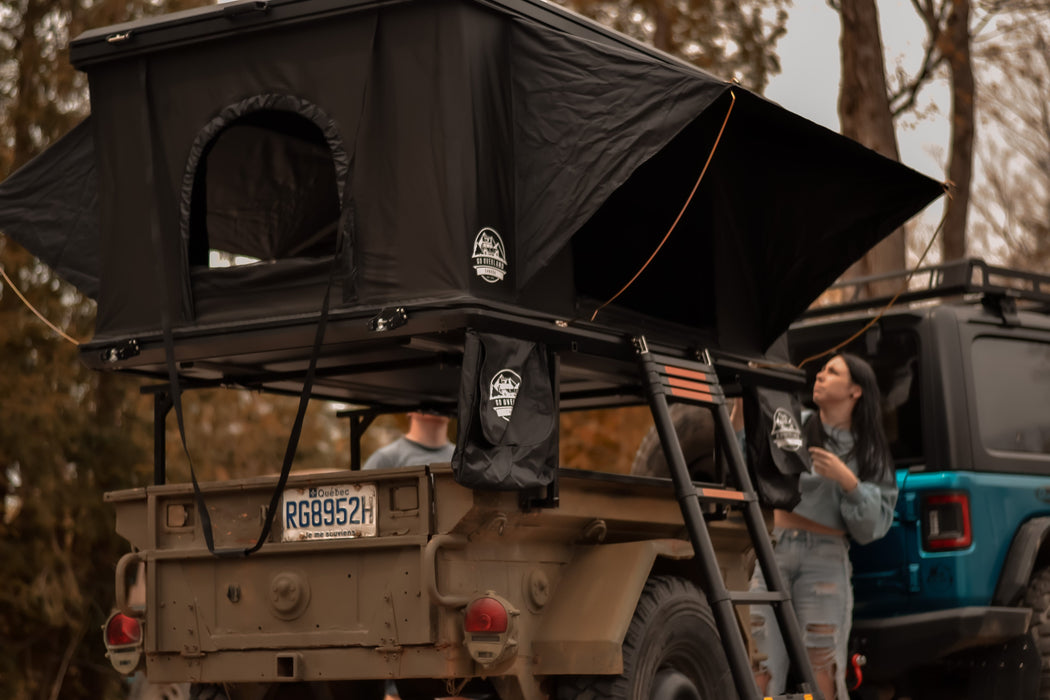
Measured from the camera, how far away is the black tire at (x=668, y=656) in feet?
20.3

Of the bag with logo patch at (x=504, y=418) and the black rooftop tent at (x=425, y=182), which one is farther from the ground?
the black rooftop tent at (x=425, y=182)

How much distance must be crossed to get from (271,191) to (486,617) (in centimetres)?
300

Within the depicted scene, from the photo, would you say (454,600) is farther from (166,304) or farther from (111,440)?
(111,440)

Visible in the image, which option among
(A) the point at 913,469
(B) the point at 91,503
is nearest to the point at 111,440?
(B) the point at 91,503

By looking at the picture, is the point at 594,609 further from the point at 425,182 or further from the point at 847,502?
the point at 847,502

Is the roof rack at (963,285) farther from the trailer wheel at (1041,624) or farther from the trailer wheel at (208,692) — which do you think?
the trailer wheel at (208,692)

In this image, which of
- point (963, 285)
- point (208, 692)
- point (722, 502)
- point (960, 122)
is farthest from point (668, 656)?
point (960, 122)

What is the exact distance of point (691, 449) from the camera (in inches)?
345

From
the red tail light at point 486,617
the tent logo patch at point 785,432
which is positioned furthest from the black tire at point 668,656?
the tent logo patch at point 785,432

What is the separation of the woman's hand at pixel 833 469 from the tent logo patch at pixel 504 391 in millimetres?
2290

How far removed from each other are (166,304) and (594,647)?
2303 mm

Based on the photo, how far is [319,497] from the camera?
20.4 ft

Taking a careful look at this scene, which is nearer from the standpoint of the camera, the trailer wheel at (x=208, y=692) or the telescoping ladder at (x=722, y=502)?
the telescoping ladder at (x=722, y=502)

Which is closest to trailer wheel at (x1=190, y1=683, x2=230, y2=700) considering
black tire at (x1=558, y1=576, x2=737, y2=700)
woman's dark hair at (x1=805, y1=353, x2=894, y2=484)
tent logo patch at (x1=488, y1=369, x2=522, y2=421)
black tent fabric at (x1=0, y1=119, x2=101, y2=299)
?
black tire at (x1=558, y1=576, x2=737, y2=700)
